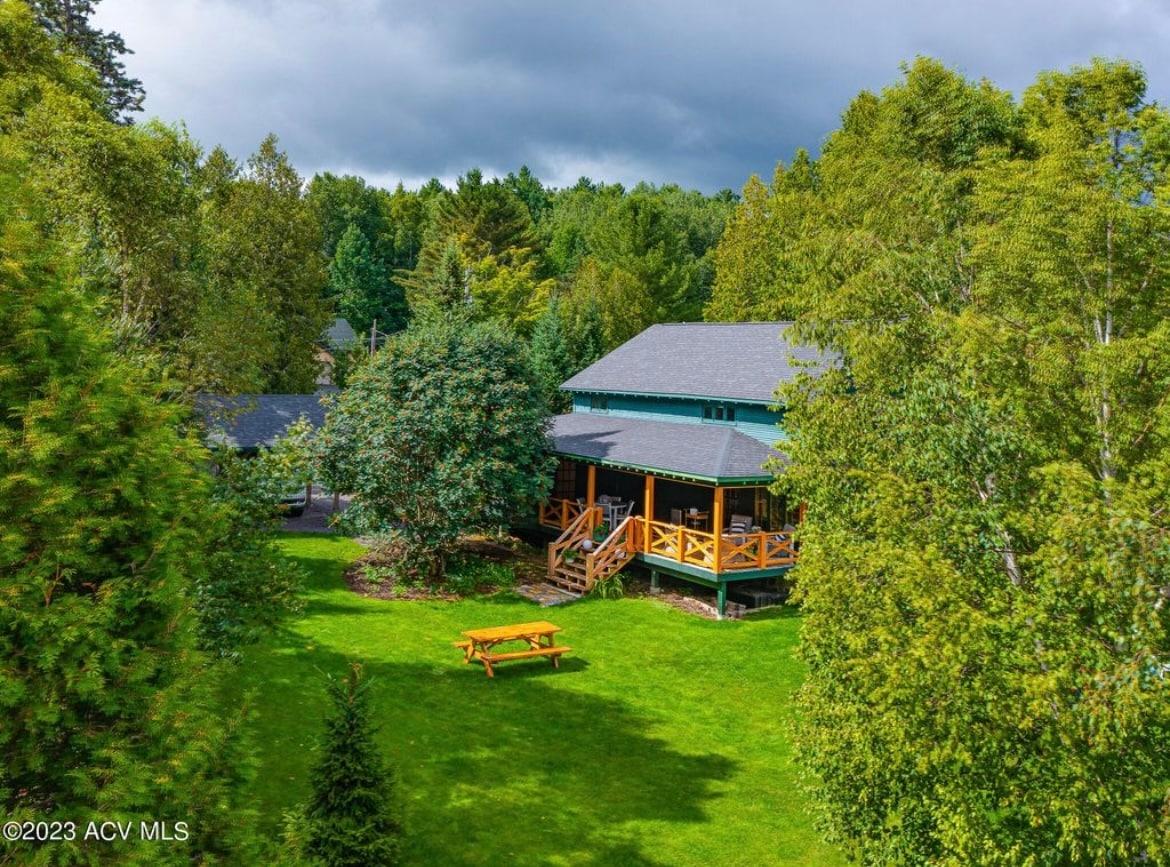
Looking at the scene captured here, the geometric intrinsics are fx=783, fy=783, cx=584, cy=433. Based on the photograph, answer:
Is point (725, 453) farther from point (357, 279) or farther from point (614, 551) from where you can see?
point (357, 279)

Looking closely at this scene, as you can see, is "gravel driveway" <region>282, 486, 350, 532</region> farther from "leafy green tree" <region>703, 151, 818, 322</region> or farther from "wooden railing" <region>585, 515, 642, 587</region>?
"leafy green tree" <region>703, 151, 818, 322</region>

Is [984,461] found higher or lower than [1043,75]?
lower

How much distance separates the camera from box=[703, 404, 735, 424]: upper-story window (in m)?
26.6

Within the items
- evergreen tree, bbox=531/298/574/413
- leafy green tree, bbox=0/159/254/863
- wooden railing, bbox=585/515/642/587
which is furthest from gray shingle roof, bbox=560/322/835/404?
leafy green tree, bbox=0/159/254/863

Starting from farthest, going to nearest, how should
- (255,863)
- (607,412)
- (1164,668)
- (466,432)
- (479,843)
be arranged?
(607,412)
(466,432)
(479,843)
(1164,668)
(255,863)

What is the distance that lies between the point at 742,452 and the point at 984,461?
50.9ft

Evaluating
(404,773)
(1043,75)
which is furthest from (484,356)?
(1043,75)

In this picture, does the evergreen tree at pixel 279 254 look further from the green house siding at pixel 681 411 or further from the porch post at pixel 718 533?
the porch post at pixel 718 533

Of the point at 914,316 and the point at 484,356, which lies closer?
the point at 914,316

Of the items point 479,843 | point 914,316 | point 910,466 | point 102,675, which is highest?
point 914,316

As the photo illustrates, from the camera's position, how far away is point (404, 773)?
12.5 meters

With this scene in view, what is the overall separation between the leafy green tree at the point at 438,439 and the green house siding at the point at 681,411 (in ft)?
20.0

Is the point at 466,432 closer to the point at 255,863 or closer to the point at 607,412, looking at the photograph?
the point at 607,412

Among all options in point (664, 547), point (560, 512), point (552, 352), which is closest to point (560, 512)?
point (560, 512)
